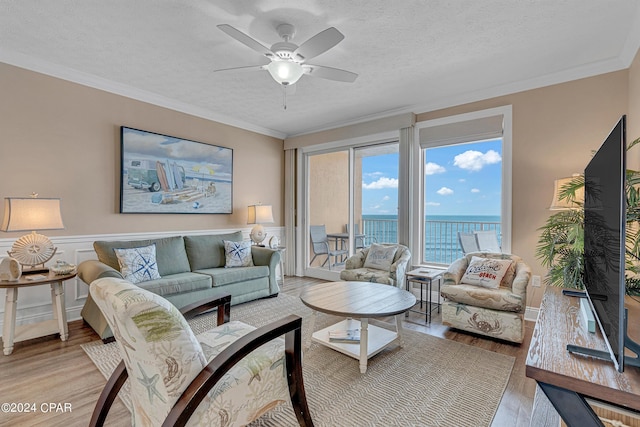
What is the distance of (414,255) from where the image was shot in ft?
13.7

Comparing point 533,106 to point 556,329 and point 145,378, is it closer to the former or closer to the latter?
point 556,329

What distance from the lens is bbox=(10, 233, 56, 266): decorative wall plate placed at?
8.66 ft

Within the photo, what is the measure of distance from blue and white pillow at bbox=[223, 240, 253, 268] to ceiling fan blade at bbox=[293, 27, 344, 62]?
104 inches

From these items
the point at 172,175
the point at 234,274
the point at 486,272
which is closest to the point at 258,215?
the point at 234,274

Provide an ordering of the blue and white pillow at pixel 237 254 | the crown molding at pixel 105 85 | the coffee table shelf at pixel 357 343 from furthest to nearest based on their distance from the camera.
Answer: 1. the blue and white pillow at pixel 237 254
2. the crown molding at pixel 105 85
3. the coffee table shelf at pixel 357 343

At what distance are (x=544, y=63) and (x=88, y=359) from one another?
4.86m

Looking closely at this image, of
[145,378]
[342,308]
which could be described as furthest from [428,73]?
[145,378]

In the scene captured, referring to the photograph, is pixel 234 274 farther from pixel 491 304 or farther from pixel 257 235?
pixel 491 304

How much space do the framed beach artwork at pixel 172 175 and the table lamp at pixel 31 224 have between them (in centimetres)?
92

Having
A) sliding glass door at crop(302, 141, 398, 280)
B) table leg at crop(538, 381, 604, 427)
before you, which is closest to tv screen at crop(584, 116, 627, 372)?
table leg at crop(538, 381, 604, 427)

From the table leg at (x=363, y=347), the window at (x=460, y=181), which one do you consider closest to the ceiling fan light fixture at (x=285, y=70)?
the table leg at (x=363, y=347)

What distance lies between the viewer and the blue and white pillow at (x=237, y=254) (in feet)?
13.2

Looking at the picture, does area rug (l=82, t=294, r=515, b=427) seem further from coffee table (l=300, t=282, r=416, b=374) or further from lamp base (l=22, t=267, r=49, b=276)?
lamp base (l=22, t=267, r=49, b=276)

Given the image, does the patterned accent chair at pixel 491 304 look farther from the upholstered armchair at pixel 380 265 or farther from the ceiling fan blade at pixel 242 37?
the ceiling fan blade at pixel 242 37
